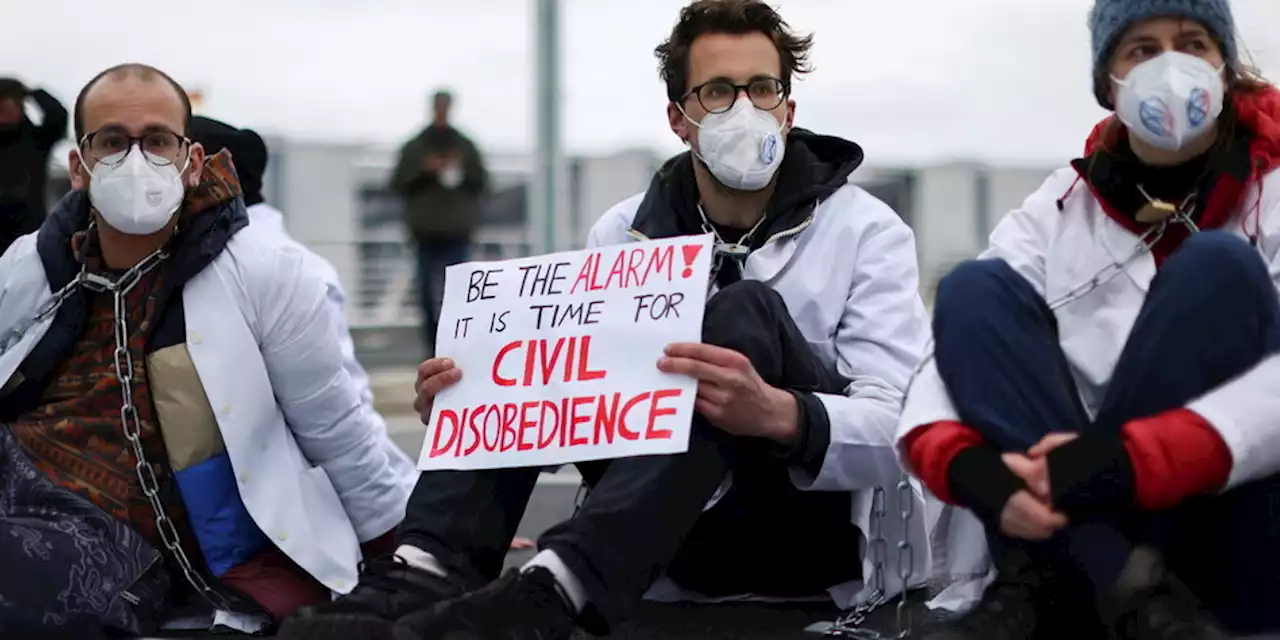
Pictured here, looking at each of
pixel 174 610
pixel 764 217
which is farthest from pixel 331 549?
pixel 764 217

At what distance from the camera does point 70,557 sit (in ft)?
10.4

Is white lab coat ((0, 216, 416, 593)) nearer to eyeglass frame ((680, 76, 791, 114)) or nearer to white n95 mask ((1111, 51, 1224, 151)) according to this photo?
eyeglass frame ((680, 76, 791, 114))

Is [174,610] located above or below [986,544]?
below

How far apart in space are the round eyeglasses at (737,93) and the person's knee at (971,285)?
878 millimetres

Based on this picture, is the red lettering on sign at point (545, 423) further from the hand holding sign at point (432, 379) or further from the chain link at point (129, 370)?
the chain link at point (129, 370)

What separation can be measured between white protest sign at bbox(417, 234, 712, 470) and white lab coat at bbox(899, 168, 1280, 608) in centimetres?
49

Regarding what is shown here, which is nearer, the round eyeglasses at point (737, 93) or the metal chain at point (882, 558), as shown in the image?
the metal chain at point (882, 558)

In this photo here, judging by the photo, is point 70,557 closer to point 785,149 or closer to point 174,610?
point 174,610

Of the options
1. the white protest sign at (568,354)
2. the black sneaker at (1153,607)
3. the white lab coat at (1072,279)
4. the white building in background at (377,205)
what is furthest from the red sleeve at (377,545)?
the white building in background at (377,205)

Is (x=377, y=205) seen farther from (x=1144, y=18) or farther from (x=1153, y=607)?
(x=1153, y=607)

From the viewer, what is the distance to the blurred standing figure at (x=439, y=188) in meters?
9.80

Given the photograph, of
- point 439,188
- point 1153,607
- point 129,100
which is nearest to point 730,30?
point 129,100

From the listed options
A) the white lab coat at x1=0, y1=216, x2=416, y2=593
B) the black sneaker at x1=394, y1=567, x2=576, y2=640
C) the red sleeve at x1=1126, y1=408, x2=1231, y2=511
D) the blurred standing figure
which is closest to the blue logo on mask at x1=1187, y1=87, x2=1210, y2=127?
the red sleeve at x1=1126, y1=408, x2=1231, y2=511

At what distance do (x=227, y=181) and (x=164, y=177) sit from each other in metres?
0.20
